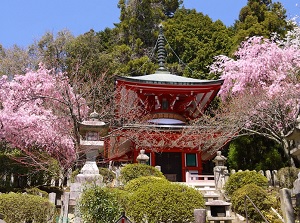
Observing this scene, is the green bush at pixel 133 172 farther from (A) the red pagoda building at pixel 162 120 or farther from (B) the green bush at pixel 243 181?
(A) the red pagoda building at pixel 162 120

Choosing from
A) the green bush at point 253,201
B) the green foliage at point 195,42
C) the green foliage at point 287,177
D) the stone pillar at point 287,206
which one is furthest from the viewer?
the green foliage at point 195,42

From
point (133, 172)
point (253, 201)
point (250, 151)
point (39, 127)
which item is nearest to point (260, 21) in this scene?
point (250, 151)

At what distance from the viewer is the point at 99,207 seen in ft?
23.2

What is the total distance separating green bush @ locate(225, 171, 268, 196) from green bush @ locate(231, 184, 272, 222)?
55.1 inches

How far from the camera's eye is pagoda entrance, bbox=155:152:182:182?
748 inches

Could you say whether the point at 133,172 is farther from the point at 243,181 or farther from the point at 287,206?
the point at 287,206

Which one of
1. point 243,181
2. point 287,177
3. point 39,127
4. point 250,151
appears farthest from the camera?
point 250,151

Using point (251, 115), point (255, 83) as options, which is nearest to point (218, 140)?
point (251, 115)

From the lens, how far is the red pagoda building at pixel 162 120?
17.3 m

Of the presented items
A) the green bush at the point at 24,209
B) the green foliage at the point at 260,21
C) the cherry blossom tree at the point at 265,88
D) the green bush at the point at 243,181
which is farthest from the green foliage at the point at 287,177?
the green foliage at the point at 260,21

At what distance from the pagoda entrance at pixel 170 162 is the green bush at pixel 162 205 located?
429 inches

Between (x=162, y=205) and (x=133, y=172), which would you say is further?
(x=133, y=172)

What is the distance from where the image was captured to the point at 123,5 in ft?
114

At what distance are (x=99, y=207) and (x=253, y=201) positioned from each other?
4.84 m
